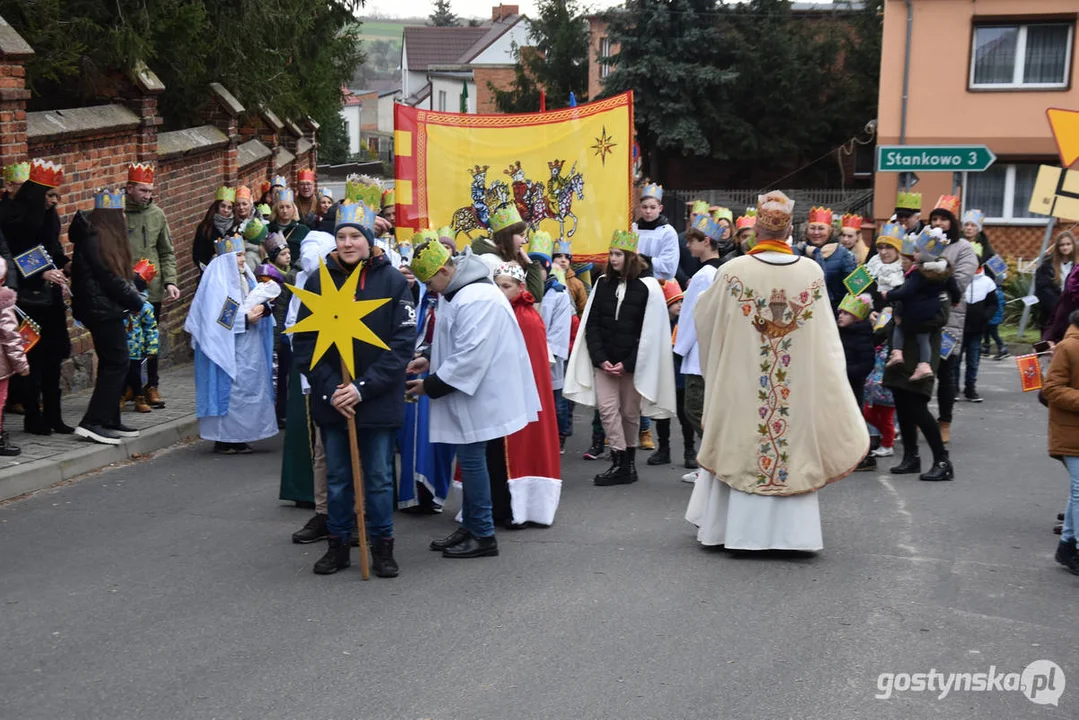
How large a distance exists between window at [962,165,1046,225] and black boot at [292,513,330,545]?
24.9 metres

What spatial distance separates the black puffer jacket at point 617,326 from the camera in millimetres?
9508

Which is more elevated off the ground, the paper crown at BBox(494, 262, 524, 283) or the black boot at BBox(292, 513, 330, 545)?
the paper crown at BBox(494, 262, 524, 283)

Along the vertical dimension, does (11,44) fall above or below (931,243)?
above

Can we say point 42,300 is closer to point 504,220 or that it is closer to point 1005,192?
point 504,220

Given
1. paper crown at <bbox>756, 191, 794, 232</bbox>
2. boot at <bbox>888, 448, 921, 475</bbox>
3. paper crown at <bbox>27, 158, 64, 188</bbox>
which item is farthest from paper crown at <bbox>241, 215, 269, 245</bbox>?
boot at <bbox>888, 448, 921, 475</bbox>

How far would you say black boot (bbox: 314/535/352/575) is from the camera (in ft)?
22.2

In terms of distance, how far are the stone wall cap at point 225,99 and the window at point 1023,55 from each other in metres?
18.2

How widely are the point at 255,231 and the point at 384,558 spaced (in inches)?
191

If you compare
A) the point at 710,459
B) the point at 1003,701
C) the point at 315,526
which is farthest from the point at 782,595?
the point at 315,526

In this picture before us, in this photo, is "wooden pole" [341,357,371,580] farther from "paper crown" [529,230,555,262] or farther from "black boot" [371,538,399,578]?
"paper crown" [529,230,555,262]

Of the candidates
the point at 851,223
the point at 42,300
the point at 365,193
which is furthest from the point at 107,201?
the point at 851,223

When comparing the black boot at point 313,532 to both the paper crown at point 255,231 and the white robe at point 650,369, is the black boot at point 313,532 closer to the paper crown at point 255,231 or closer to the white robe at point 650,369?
the white robe at point 650,369

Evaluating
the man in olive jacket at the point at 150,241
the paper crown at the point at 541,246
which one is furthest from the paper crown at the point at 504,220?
the man in olive jacket at the point at 150,241

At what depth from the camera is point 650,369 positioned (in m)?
9.51
